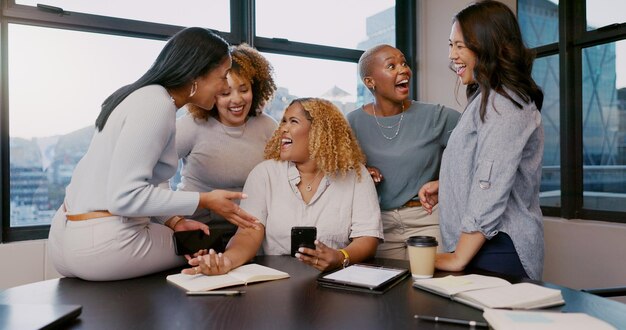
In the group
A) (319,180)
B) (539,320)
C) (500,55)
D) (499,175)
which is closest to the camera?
(539,320)

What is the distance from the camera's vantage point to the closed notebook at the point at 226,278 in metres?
1.23

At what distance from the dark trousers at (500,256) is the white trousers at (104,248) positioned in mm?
945

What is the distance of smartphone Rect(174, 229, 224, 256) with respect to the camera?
1469 mm

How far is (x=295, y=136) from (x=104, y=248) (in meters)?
0.90

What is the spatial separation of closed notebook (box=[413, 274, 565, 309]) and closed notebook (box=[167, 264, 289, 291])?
15.3 inches

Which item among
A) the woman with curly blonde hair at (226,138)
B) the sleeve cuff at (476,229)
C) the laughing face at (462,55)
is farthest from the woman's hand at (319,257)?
the woman with curly blonde hair at (226,138)

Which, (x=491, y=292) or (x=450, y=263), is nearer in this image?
(x=491, y=292)

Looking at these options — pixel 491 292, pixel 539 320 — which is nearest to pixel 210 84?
pixel 491 292

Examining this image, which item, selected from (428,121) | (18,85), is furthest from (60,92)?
(428,121)

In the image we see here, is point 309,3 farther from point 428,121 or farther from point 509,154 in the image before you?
point 509,154

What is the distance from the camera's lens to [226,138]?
2230 millimetres

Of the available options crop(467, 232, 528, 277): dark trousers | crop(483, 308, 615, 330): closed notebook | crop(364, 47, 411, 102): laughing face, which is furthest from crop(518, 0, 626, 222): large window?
crop(483, 308, 615, 330): closed notebook

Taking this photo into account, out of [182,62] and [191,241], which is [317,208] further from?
[182,62]

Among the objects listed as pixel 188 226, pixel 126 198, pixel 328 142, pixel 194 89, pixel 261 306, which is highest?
pixel 194 89
